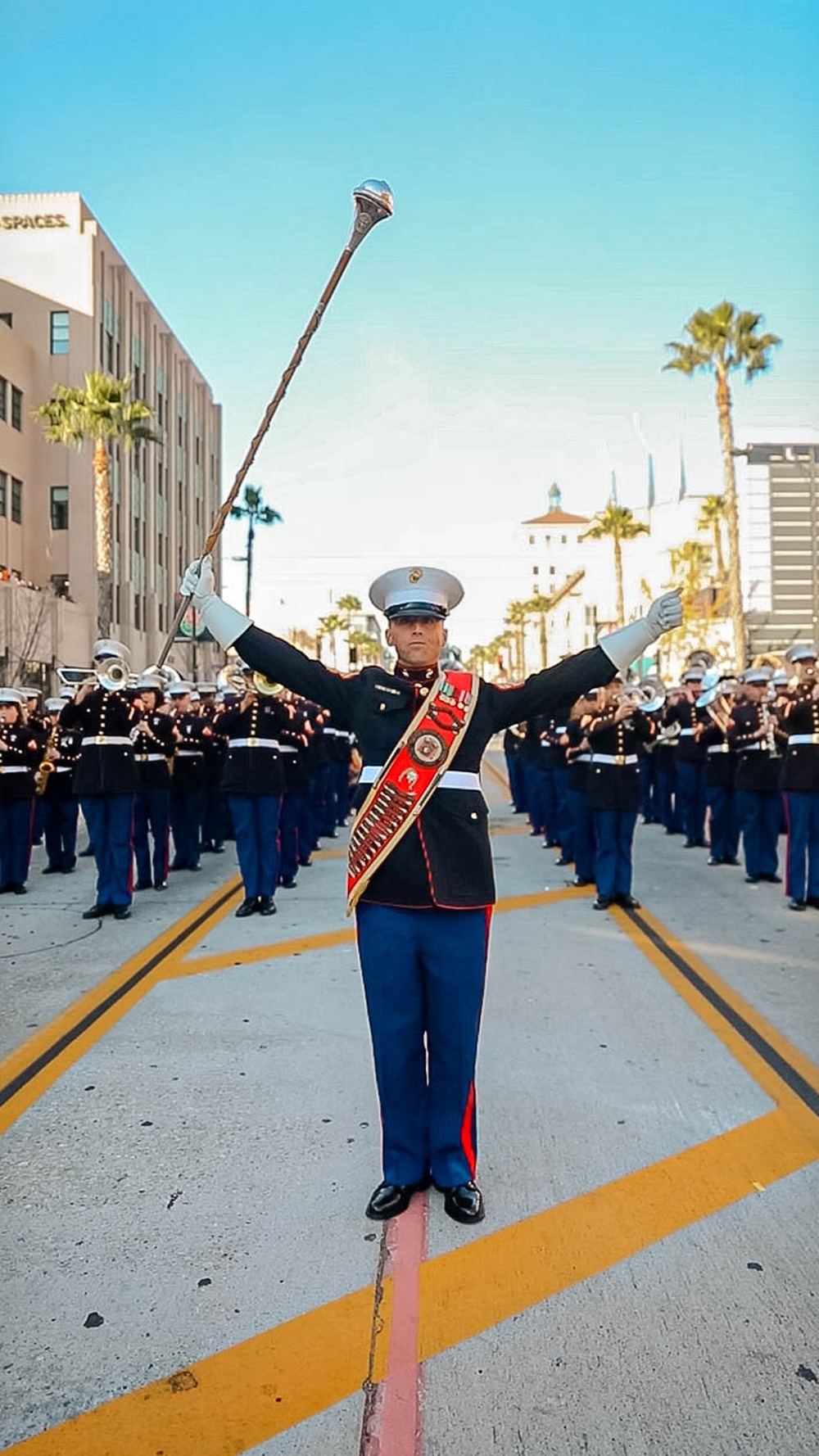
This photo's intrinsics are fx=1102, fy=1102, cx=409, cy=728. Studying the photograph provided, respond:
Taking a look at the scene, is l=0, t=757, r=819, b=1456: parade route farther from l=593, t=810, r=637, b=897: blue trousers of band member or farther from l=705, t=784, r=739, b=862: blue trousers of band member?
l=705, t=784, r=739, b=862: blue trousers of band member

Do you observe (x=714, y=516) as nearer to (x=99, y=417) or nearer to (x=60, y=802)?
(x=99, y=417)

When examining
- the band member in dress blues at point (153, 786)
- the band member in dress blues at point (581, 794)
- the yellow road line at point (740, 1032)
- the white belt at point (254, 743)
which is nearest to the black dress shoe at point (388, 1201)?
the yellow road line at point (740, 1032)

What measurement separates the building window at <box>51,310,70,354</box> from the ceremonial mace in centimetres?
4025

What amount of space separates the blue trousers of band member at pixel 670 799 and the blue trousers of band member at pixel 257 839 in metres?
6.79

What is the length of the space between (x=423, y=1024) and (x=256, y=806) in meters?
5.33

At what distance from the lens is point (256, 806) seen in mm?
8844

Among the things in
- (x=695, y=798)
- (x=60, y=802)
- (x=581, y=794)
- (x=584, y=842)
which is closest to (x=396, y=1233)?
(x=584, y=842)

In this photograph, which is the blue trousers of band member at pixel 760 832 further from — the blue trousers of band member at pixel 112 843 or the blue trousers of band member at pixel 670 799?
the blue trousers of band member at pixel 112 843

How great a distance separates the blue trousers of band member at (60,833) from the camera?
11.2m

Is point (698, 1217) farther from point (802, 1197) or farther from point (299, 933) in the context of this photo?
point (299, 933)

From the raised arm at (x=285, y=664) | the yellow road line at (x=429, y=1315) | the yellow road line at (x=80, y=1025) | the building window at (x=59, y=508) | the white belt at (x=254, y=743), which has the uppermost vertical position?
the building window at (x=59, y=508)

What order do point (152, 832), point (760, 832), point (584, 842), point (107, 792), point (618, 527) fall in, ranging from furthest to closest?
point (618, 527), point (152, 832), point (760, 832), point (584, 842), point (107, 792)

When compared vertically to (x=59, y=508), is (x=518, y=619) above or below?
above

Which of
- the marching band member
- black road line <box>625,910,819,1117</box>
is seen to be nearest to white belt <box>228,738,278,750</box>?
the marching band member
